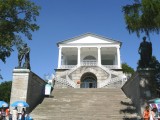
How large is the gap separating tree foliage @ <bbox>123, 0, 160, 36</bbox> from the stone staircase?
16.0 feet

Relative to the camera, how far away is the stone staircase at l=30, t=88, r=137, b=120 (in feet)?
46.9

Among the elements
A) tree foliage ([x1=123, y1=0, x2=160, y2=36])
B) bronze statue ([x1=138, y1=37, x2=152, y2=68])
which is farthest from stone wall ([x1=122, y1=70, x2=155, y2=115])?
tree foliage ([x1=123, y1=0, x2=160, y2=36])

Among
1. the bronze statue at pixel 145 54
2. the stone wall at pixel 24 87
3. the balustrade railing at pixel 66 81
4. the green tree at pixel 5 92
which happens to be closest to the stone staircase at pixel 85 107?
the stone wall at pixel 24 87

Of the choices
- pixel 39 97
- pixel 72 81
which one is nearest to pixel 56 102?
pixel 39 97

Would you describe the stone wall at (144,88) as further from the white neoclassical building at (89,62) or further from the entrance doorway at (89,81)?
the entrance doorway at (89,81)

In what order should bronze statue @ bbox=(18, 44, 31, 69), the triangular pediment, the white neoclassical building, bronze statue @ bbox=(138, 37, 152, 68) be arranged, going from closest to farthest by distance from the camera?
bronze statue @ bbox=(138, 37, 152, 68)
bronze statue @ bbox=(18, 44, 31, 69)
the white neoclassical building
the triangular pediment

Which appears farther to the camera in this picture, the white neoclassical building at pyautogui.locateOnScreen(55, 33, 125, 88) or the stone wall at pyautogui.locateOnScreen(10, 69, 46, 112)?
the white neoclassical building at pyautogui.locateOnScreen(55, 33, 125, 88)

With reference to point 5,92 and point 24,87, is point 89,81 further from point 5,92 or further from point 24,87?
point 5,92

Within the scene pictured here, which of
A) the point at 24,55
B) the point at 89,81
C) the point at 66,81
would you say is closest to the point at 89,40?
the point at 89,81

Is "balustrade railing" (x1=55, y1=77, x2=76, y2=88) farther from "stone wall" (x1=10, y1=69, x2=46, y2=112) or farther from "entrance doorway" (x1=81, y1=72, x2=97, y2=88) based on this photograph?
"stone wall" (x1=10, y1=69, x2=46, y2=112)

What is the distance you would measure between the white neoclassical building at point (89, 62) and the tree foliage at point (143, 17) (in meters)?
18.2

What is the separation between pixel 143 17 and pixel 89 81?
1005 inches

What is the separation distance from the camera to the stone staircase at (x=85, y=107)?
1428 centimetres

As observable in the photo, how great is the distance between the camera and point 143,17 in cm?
1182
